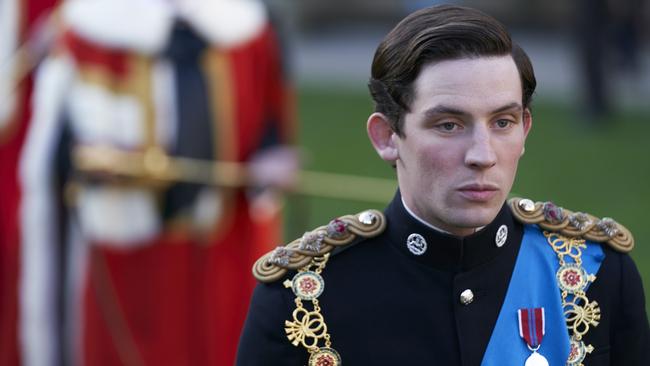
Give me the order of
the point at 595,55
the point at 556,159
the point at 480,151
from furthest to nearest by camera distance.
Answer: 1. the point at 595,55
2. the point at 556,159
3. the point at 480,151

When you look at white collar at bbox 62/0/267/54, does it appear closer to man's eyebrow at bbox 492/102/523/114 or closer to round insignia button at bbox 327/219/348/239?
round insignia button at bbox 327/219/348/239

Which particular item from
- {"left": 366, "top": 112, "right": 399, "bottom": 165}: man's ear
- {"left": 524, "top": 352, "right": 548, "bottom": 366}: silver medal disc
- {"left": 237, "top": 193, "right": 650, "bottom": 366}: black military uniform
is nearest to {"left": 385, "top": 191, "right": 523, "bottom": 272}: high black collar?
{"left": 237, "top": 193, "right": 650, "bottom": 366}: black military uniform

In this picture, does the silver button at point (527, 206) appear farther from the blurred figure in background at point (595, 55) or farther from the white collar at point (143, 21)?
the blurred figure in background at point (595, 55)

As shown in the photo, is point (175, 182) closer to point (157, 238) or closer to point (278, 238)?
point (157, 238)

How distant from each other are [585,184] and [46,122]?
21.4 feet

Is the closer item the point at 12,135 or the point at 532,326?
the point at 532,326

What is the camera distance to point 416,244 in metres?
3.21

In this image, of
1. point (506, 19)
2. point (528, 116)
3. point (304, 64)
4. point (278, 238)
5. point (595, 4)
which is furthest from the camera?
point (506, 19)

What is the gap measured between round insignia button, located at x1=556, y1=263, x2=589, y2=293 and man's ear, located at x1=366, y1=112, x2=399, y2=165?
1.42ft

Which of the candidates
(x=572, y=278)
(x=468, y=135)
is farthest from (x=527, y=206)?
(x=468, y=135)

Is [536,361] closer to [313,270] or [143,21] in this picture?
[313,270]

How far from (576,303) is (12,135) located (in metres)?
3.96

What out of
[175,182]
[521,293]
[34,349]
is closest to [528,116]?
[521,293]

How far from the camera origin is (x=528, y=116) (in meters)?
3.15
